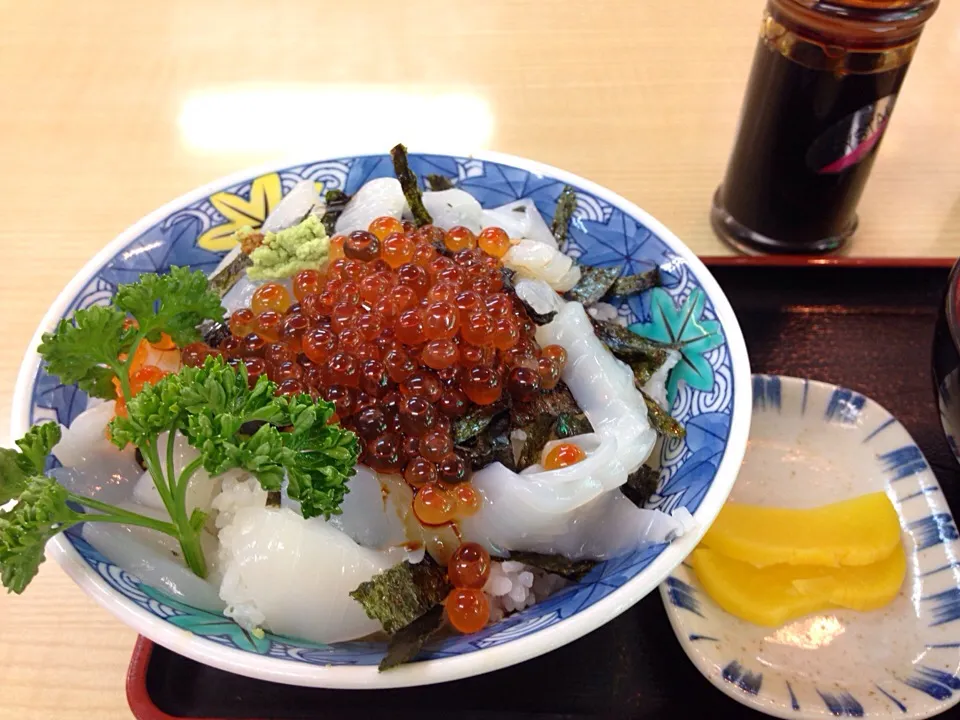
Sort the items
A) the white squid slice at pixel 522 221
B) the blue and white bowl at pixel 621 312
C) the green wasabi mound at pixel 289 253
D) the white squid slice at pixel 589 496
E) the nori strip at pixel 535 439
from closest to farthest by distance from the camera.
Answer: the blue and white bowl at pixel 621 312, the white squid slice at pixel 589 496, the nori strip at pixel 535 439, the green wasabi mound at pixel 289 253, the white squid slice at pixel 522 221

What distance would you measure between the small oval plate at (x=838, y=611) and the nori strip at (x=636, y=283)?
0.32 m

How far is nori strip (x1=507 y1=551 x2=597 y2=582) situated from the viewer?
0.91 metres

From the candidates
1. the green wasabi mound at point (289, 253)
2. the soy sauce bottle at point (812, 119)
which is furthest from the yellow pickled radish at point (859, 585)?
the green wasabi mound at point (289, 253)

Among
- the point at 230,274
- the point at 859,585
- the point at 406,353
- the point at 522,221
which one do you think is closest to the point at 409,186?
the point at 522,221

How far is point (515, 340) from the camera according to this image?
953mm

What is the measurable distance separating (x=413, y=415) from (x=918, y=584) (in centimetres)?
82

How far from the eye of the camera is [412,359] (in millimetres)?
905

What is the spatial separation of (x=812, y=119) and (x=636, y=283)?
549 mm

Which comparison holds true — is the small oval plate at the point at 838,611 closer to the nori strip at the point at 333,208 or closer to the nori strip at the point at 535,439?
the nori strip at the point at 535,439

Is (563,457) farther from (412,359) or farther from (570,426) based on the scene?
(412,359)

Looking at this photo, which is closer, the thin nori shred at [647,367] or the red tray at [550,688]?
the red tray at [550,688]

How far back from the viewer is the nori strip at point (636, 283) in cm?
114

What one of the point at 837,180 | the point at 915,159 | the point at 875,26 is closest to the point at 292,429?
the point at 875,26

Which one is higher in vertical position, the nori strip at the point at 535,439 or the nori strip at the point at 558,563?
the nori strip at the point at 535,439
